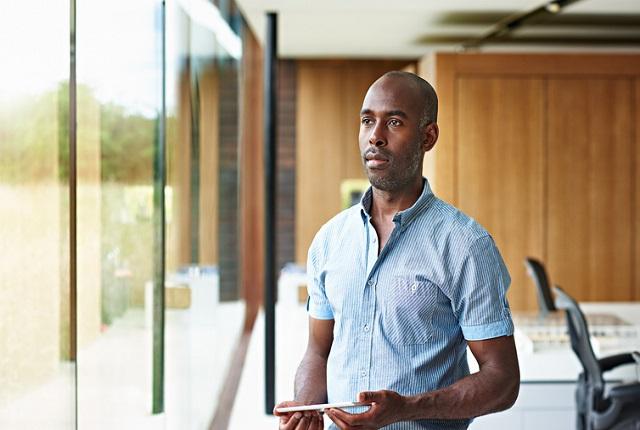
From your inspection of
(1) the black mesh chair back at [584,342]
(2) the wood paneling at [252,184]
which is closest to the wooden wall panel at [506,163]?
(1) the black mesh chair back at [584,342]

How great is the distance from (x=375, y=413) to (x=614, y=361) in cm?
278

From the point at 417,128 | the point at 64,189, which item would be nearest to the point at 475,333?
the point at 417,128

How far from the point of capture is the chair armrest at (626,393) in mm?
3893

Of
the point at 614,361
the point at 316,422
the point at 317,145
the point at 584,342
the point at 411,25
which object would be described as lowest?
the point at 614,361

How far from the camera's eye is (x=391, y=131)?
6.09ft

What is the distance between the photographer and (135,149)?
3.12 metres

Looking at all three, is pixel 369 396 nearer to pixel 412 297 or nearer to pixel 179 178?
pixel 412 297

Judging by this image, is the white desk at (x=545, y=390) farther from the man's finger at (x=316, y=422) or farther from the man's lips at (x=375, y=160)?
the man's lips at (x=375, y=160)

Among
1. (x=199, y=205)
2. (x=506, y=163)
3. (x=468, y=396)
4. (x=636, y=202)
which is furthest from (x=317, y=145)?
(x=468, y=396)

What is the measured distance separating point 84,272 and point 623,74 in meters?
5.06

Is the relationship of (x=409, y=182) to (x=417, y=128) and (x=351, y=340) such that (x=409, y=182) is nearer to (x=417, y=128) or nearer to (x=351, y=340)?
(x=417, y=128)

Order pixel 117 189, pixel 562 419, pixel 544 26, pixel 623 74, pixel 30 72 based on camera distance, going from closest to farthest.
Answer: pixel 30 72
pixel 117 189
pixel 562 419
pixel 623 74
pixel 544 26

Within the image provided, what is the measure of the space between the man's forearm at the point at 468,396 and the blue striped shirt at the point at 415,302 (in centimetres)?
7

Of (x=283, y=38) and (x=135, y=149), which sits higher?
(x=283, y=38)
